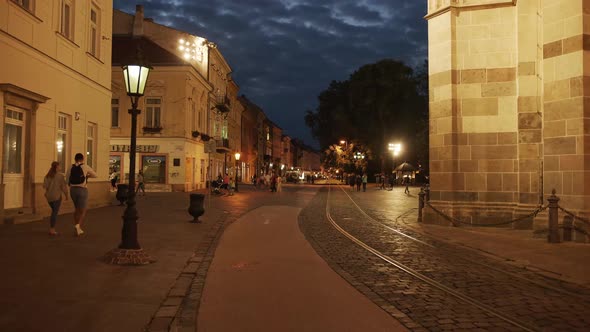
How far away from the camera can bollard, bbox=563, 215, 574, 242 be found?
12320 millimetres

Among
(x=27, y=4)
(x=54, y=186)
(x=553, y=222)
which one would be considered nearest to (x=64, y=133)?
(x=27, y=4)

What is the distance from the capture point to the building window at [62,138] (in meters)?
16.8

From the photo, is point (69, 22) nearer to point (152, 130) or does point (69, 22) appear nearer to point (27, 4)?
point (27, 4)

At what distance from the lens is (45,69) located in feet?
50.2

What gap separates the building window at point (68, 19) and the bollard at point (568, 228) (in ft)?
50.7

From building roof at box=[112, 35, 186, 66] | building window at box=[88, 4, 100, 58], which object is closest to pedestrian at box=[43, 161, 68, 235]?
building window at box=[88, 4, 100, 58]

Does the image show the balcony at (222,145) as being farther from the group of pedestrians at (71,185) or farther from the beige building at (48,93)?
the group of pedestrians at (71,185)

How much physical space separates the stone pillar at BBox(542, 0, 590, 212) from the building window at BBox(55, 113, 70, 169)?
1437 cm

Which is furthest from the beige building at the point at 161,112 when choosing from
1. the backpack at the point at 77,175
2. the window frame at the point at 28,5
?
the backpack at the point at 77,175

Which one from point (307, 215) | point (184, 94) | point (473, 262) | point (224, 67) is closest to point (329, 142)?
point (224, 67)

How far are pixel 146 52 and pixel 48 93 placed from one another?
2388cm

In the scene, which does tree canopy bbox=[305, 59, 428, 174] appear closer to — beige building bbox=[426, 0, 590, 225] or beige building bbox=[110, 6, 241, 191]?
beige building bbox=[110, 6, 241, 191]

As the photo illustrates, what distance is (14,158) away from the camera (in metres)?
14.1

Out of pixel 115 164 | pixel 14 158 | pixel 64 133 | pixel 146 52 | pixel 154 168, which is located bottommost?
pixel 14 158
